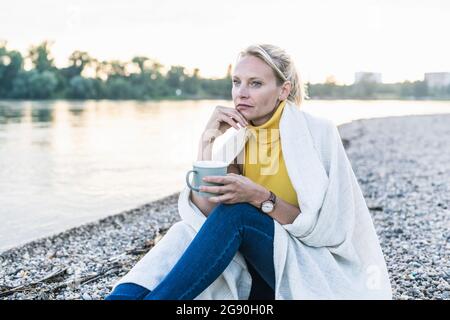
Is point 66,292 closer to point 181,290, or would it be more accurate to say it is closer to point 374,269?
point 181,290

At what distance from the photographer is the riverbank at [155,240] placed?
12.9 feet

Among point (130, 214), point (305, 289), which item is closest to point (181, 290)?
point (305, 289)

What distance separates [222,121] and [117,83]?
70572mm

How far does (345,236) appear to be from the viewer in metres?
2.57

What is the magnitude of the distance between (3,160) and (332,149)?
1359 cm

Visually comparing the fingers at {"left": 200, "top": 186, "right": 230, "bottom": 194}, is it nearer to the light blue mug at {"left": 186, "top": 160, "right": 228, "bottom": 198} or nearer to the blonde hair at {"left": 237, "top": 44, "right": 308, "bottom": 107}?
the light blue mug at {"left": 186, "top": 160, "right": 228, "bottom": 198}

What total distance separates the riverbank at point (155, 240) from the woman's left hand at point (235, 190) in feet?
5.28

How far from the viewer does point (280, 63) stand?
2.70 meters

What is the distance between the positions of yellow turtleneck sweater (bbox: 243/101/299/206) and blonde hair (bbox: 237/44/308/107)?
13 centimetres

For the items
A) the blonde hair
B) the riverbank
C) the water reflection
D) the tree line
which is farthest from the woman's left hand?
the tree line

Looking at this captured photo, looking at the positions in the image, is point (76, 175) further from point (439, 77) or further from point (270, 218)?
point (439, 77)

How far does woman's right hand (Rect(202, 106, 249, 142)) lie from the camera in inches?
110

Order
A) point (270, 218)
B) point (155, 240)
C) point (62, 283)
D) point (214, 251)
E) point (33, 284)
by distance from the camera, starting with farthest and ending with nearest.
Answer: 1. point (155, 240)
2. point (33, 284)
3. point (62, 283)
4. point (270, 218)
5. point (214, 251)

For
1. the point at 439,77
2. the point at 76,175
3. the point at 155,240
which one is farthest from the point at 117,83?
the point at 155,240
